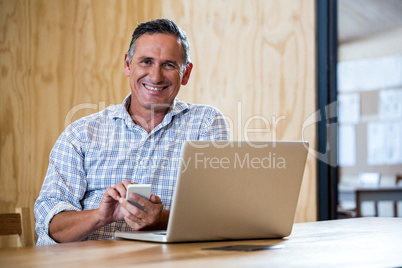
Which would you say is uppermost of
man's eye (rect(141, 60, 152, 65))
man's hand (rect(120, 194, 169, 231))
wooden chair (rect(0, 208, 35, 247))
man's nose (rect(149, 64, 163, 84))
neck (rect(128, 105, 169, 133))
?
man's eye (rect(141, 60, 152, 65))

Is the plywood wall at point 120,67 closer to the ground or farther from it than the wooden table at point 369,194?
farther from it

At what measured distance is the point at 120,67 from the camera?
287 centimetres

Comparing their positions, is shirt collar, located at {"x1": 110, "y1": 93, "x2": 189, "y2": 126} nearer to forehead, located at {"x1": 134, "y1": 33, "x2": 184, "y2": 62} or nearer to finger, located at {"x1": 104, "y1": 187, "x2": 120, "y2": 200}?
forehead, located at {"x1": 134, "y1": 33, "x2": 184, "y2": 62}

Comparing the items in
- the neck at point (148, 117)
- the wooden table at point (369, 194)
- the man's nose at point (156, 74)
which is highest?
the man's nose at point (156, 74)

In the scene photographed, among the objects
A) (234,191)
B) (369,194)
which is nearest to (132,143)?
(234,191)

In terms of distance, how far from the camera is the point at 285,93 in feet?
10.4

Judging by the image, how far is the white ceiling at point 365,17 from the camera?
386cm

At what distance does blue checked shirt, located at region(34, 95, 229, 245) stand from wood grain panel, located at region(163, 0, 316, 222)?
41.2 inches

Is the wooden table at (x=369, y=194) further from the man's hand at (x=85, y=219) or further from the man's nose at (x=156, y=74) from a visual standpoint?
the man's hand at (x=85, y=219)

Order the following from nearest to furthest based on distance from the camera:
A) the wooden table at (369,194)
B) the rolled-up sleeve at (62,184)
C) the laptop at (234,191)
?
the laptop at (234,191)
the rolled-up sleeve at (62,184)
the wooden table at (369,194)

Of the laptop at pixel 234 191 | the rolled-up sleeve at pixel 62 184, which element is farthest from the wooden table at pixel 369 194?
the laptop at pixel 234 191

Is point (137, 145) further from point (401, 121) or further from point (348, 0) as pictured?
point (401, 121)

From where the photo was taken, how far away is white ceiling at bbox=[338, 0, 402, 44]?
12.7ft

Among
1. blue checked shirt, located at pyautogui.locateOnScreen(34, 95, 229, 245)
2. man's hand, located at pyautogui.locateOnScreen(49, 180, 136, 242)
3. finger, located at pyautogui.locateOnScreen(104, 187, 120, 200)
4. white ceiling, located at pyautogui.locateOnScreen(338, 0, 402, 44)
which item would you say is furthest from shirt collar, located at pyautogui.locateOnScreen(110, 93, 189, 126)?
white ceiling, located at pyautogui.locateOnScreen(338, 0, 402, 44)
